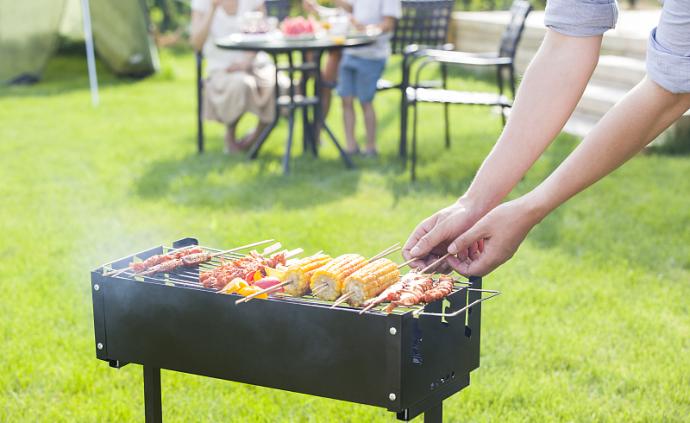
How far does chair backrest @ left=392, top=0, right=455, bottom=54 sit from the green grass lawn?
79 centimetres

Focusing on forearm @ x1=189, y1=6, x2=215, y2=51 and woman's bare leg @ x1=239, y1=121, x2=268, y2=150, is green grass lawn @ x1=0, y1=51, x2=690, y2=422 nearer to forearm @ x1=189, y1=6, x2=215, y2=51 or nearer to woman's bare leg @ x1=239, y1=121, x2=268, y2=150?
woman's bare leg @ x1=239, y1=121, x2=268, y2=150

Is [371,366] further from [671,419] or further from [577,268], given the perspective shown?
[577,268]

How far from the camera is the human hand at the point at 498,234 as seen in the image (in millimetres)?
2230

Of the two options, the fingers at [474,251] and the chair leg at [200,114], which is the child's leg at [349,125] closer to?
the chair leg at [200,114]

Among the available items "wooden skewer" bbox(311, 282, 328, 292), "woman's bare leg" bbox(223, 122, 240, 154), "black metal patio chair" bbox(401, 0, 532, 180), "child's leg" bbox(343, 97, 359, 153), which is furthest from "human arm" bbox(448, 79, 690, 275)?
"woman's bare leg" bbox(223, 122, 240, 154)

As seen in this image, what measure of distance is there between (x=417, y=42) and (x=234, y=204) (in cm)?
343

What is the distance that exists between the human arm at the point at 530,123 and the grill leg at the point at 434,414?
452 mm

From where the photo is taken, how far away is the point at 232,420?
3518 millimetres

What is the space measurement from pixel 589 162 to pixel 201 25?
21.2 ft

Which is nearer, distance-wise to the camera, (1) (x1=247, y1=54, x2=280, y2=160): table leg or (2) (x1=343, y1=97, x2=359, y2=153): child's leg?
(1) (x1=247, y1=54, x2=280, y2=160): table leg

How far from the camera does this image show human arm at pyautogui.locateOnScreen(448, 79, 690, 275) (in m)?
2.04

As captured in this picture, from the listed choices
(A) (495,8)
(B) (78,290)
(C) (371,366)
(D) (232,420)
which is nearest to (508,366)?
(D) (232,420)

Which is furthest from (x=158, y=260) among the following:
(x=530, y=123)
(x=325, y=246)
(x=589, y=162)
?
(x=325, y=246)

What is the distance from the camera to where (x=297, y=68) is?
7820 mm
